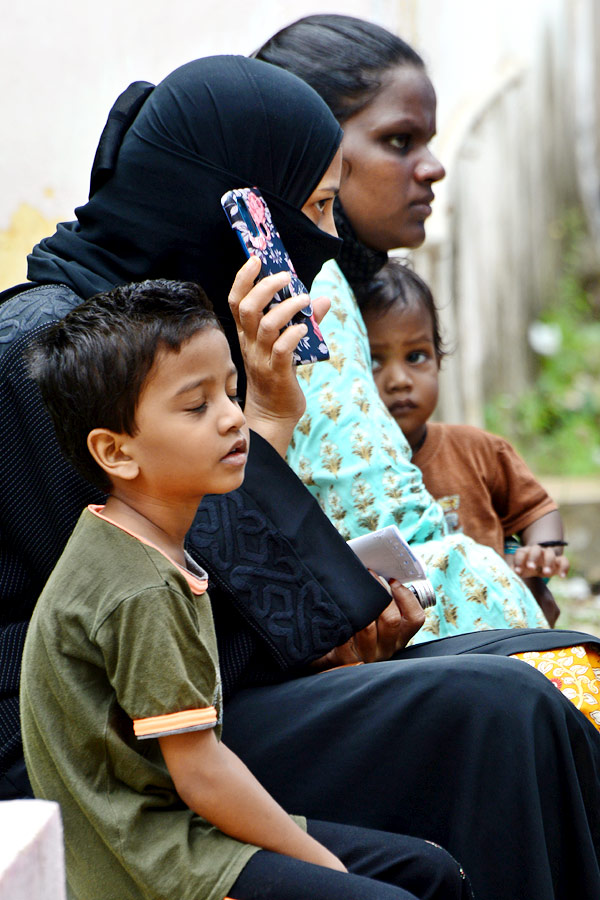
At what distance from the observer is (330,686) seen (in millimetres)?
1837

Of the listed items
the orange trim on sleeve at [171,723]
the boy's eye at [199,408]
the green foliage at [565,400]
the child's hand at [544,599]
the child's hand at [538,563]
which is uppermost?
the boy's eye at [199,408]

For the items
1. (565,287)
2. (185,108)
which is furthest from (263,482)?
(565,287)

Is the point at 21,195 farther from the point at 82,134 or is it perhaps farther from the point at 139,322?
the point at 139,322

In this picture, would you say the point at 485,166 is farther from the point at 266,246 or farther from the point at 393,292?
the point at 266,246

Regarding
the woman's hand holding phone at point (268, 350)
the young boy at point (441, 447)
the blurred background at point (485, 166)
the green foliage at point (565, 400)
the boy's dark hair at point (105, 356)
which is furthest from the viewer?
the green foliage at point (565, 400)

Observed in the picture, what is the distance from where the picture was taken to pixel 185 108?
81.7 inches

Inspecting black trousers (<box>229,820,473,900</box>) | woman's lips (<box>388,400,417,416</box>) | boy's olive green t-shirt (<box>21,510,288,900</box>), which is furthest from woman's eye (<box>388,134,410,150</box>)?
black trousers (<box>229,820,473,900</box>)

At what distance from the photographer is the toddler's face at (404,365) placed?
314 centimetres

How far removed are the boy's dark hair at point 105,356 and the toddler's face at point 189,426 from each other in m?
0.02

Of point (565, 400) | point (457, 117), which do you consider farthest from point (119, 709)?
point (565, 400)

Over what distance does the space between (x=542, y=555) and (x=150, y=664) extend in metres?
1.74

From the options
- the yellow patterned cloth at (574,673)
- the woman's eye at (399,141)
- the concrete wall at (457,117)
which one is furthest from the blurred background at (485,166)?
the yellow patterned cloth at (574,673)

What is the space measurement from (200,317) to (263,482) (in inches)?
14.8

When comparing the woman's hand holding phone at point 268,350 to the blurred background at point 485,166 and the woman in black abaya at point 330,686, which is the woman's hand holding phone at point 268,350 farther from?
the blurred background at point 485,166
